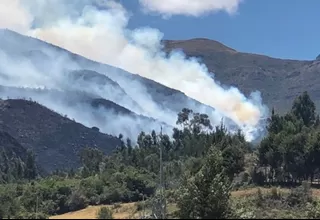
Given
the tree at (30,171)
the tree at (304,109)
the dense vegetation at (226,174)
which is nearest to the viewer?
the dense vegetation at (226,174)

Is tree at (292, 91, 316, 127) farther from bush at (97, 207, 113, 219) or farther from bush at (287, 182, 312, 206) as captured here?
bush at (97, 207, 113, 219)

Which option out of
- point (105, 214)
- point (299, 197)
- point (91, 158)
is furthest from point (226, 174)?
point (91, 158)

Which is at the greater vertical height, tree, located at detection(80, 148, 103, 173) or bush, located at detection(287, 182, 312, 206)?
tree, located at detection(80, 148, 103, 173)

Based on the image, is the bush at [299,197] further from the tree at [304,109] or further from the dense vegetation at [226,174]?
the tree at [304,109]

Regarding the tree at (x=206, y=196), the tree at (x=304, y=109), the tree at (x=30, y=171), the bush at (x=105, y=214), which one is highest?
the tree at (x=304, y=109)

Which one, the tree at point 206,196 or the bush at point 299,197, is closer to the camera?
the tree at point 206,196

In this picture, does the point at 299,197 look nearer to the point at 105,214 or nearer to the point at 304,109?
the point at 105,214

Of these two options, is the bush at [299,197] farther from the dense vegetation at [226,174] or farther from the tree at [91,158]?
the tree at [91,158]

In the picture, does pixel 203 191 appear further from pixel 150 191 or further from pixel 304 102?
pixel 304 102

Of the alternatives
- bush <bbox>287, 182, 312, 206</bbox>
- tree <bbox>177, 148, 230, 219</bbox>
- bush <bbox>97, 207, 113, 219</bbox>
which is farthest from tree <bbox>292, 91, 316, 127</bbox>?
bush <bbox>97, 207, 113, 219</bbox>

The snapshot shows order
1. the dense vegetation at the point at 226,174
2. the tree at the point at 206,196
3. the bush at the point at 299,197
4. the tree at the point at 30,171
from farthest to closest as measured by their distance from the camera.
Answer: the tree at the point at 30,171
the dense vegetation at the point at 226,174
the bush at the point at 299,197
the tree at the point at 206,196

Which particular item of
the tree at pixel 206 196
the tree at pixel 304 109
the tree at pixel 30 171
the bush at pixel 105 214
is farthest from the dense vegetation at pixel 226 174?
the tree at pixel 30 171

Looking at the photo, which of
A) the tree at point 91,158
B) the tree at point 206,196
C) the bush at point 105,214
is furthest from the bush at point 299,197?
the tree at point 91,158

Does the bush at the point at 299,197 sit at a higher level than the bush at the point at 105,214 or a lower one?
higher
